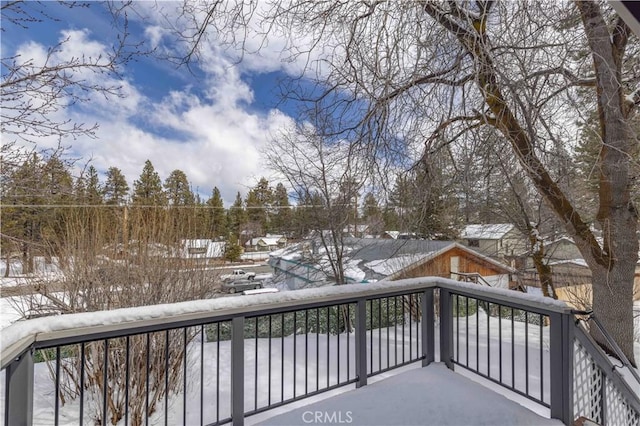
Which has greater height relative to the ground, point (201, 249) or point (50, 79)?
point (50, 79)

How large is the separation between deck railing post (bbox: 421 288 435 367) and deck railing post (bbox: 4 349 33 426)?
112 inches

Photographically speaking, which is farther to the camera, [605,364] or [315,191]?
[315,191]

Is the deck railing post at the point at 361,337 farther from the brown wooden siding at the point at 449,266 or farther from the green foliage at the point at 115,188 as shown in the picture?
the brown wooden siding at the point at 449,266

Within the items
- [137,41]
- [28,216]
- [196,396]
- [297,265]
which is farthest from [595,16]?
[297,265]

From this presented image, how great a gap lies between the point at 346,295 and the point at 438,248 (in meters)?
7.04

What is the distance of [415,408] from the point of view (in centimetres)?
244

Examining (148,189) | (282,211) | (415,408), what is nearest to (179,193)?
(148,189)

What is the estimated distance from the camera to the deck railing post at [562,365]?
226 cm

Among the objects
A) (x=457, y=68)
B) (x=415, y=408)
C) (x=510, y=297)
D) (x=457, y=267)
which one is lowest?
(x=457, y=267)

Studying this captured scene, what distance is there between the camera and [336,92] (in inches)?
153

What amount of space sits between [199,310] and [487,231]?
893cm

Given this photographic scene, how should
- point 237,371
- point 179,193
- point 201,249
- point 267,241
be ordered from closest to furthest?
point 237,371 < point 201,249 < point 179,193 < point 267,241

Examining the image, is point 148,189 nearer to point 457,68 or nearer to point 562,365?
point 457,68

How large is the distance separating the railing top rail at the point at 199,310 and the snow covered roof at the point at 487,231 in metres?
6.63
